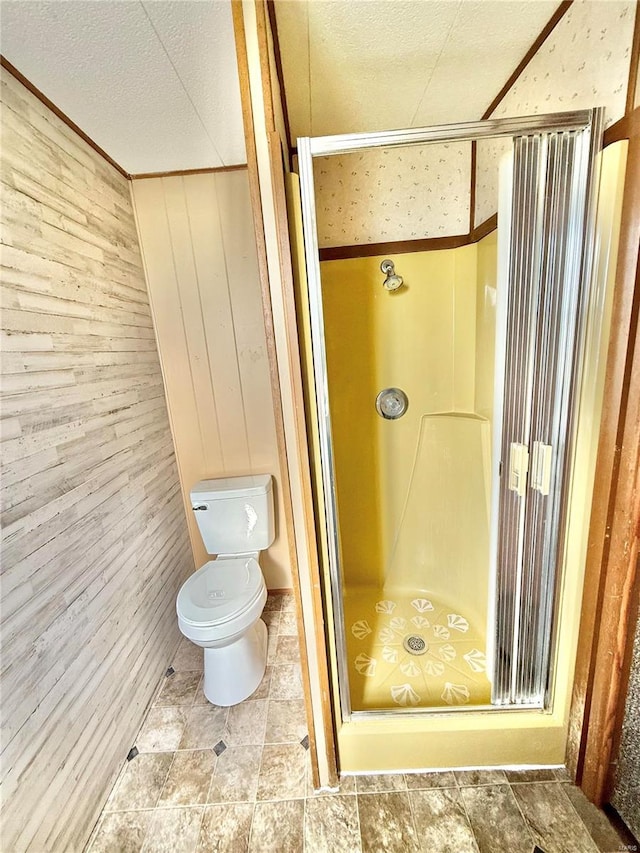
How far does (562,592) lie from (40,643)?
1.55 metres

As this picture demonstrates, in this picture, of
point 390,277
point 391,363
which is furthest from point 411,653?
point 390,277

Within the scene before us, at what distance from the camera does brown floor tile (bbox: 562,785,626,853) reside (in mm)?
939

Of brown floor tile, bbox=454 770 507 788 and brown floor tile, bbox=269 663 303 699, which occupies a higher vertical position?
brown floor tile, bbox=454 770 507 788

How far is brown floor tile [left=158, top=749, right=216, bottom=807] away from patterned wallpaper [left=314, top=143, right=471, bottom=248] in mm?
2154

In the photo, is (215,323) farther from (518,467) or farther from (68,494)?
(518,467)

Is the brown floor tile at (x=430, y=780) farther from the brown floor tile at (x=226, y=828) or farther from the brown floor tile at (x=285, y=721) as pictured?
the brown floor tile at (x=226, y=828)

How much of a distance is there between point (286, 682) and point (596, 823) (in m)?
1.11

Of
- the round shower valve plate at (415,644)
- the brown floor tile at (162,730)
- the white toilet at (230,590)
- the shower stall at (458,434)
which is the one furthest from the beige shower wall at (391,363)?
the brown floor tile at (162,730)

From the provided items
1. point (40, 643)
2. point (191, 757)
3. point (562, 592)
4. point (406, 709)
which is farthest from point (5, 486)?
point (562, 592)

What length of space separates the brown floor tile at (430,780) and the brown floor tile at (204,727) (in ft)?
2.35

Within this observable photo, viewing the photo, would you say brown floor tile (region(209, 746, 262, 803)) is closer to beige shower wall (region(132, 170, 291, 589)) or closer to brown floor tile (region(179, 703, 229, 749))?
brown floor tile (region(179, 703, 229, 749))

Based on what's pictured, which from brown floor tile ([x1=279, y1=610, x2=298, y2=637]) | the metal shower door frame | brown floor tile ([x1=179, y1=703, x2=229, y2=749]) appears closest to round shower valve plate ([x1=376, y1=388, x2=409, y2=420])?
the metal shower door frame

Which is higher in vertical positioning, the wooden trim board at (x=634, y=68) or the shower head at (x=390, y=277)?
the wooden trim board at (x=634, y=68)

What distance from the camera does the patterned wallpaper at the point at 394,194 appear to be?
1.47 metres
